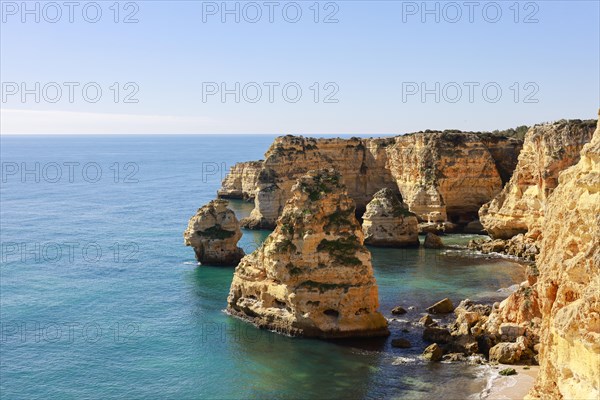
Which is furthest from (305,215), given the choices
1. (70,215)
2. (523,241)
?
(70,215)

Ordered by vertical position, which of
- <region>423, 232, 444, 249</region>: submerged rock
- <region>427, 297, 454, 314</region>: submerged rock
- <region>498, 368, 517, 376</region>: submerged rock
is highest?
<region>423, 232, 444, 249</region>: submerged rock

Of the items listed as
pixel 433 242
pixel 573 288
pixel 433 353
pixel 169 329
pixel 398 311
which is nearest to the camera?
pixel 573 288

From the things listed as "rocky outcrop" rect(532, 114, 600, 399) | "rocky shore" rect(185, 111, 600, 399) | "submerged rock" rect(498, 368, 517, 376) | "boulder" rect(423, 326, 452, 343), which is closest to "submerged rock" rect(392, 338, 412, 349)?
"rocky shore" rect(185, 111, 600, 399)

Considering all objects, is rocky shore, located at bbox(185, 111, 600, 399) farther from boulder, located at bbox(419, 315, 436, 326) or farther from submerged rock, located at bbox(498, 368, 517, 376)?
submerged rock, located at bbox(498, 368, 517, 376)

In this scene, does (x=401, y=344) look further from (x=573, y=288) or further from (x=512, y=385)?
(x=573, y=288)

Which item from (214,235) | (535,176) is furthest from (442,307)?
(535,176)

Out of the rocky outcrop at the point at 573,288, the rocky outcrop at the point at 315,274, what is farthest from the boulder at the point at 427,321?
the rocky outcrop at the point at 573,288

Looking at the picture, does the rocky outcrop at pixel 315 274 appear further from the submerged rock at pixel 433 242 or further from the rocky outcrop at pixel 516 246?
the submerged rock at pixel 433 242
